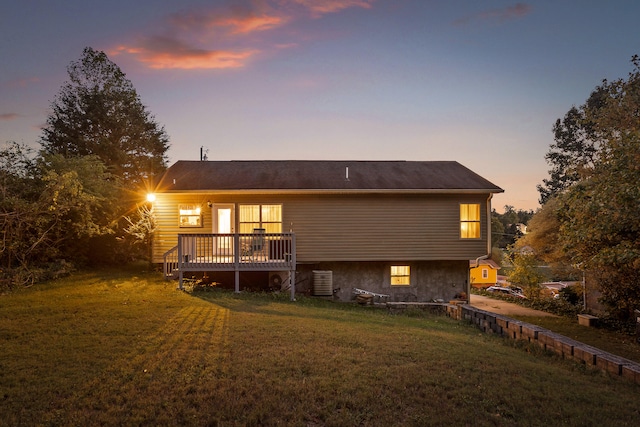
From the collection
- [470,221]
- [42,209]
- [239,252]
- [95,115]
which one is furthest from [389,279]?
[95,115]

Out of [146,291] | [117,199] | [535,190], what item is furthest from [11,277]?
[535,190]

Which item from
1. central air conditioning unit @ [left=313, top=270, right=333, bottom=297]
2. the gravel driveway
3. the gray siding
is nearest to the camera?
the gray siding

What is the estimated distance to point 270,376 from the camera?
564 centimetres

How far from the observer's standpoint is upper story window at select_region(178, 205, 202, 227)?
604 inches

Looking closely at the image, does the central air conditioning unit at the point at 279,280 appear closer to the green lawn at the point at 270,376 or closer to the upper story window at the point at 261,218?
the upper story window at the point at 261,218

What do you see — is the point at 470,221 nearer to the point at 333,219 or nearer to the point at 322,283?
the point at 333,219

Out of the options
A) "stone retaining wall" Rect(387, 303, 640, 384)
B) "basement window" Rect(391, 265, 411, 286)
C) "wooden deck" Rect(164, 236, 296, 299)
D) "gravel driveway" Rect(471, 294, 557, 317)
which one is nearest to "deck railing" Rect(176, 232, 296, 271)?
"wooden deck" Rect(164, 236, 296, 299)

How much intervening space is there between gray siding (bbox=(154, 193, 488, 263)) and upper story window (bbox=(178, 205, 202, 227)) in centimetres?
20

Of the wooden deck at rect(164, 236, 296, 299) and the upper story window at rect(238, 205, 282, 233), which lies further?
the upper story window at rect(238, 205, 282, 233)

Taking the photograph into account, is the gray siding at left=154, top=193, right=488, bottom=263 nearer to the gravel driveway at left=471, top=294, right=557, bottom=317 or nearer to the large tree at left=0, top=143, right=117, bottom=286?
the gravel driveway at left=471, top=294, right=557, bottom=317

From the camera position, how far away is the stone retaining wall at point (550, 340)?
6.48m

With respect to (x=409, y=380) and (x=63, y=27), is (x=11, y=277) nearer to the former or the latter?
(x=63, y=27)

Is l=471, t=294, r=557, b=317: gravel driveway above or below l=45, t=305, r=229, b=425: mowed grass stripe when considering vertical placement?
below

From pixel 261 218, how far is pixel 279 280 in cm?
260
